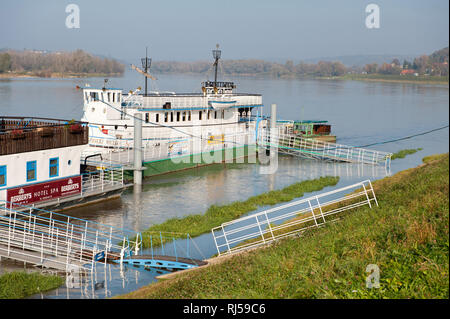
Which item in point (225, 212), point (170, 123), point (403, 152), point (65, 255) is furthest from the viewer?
point (403, 152)

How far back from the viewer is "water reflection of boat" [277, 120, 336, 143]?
5447cm

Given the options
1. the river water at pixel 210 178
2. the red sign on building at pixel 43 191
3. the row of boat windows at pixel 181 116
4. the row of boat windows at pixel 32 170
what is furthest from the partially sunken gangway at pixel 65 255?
the row of boat windows at pixel 181 116

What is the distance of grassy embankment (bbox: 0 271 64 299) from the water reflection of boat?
39.6m

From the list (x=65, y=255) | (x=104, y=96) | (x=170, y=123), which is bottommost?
(x=65, y=255)

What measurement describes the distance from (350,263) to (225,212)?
51.6ft

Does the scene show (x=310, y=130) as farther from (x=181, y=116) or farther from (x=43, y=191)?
(x=43, y=191)

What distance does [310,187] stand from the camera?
33.3 m

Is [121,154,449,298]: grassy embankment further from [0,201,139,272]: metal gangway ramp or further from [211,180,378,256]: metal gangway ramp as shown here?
[0,201,139,272]: metal gangway ramp

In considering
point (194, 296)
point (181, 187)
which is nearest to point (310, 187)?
point (181, 187)

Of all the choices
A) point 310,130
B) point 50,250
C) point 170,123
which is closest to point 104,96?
point 170,123

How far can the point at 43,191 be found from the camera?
2245cm

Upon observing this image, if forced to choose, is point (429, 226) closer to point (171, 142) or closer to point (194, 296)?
point (194, 296)

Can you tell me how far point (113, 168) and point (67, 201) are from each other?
6.42 meters

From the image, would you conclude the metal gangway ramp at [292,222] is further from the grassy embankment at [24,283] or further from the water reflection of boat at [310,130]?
the water reflection of boat at [310,130]
